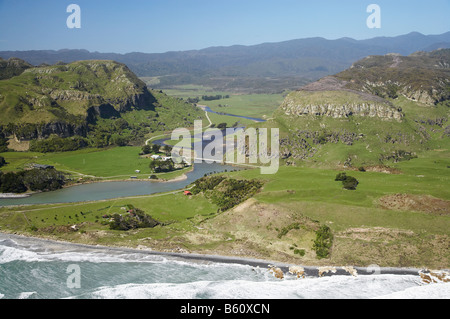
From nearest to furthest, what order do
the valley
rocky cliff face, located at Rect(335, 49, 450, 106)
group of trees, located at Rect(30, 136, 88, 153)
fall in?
the valley
group of trees, located at Rect(30, 136, 88, 153)
rocky cliff face, located at Rect(335, 49, 450, 106)

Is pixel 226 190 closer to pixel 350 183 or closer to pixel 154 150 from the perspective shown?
pixel 350 183

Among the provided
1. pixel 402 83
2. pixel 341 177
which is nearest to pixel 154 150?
pixel 341 177

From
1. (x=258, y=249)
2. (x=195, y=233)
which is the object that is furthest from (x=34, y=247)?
(x=258, y=249)

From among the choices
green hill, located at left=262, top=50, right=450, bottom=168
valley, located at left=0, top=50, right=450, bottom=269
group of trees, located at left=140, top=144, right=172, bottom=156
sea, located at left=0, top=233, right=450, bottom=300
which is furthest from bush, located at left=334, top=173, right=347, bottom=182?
group of trees, located at left=140, top=144, right=172, bottom=156

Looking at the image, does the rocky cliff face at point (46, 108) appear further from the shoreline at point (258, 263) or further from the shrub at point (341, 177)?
the shrub at point (341, 177)

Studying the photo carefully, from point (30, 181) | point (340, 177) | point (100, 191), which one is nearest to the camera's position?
point (340, 177)

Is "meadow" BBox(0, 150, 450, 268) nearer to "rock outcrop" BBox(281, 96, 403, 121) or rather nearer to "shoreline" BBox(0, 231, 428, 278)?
"shoreline" BBox(0, 231, 428, 278)
